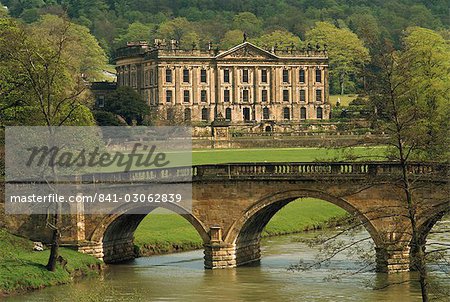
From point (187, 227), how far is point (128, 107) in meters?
61.7

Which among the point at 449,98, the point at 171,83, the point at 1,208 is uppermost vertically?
the point at 171,83

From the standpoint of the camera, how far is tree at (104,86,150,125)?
12306 cm

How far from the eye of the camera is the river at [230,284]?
46.9 m

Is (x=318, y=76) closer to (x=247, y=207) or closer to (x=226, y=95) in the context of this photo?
(x=226, y=95)

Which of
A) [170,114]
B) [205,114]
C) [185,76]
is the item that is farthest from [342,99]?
[170,114]

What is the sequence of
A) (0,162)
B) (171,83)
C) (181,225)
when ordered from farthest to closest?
(171,83) < (181,225) < (0,162)

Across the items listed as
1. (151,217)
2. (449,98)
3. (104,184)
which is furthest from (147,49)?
(104,184)

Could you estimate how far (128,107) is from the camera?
405ft

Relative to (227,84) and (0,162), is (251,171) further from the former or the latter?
(227,84)

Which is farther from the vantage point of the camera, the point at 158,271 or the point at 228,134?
the point at 228,134

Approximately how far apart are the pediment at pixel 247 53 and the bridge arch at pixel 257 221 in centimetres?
7919

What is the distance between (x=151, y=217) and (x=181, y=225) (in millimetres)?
1701

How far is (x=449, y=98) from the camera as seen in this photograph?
7556cm

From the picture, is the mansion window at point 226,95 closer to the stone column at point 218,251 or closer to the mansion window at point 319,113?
the mansion window at point 319,113
